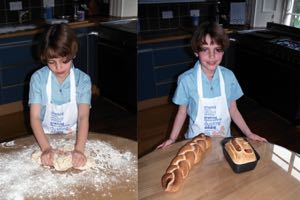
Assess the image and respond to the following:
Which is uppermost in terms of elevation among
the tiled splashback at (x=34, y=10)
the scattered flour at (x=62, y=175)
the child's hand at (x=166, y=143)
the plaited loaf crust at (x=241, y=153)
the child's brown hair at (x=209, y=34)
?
the tiled splashback at (x=34, y=10)

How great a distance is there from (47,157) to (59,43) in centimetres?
20

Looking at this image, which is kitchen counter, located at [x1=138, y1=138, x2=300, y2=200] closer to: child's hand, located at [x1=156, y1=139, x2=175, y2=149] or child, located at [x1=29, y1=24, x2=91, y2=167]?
child's hand, located at [x1=156, y1=139, x2=175, y2=149]

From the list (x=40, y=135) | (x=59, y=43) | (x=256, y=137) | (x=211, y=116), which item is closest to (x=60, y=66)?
(x=59, y=43)

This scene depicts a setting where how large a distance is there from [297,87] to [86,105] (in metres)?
0.38

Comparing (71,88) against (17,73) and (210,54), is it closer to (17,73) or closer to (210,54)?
(17,73)

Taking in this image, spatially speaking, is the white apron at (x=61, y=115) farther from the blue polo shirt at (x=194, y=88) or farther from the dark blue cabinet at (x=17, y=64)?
the blue polo shirt at (x=194, y=88)

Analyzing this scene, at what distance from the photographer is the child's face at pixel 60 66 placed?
0.46 metres

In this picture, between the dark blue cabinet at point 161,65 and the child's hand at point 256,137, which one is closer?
the dark blue cabinet at point 161,65

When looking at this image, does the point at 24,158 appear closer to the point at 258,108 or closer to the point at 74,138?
the point at 74,138

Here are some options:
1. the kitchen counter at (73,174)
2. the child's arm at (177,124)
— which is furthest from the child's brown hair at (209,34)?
the kitchen counter at (73,174)

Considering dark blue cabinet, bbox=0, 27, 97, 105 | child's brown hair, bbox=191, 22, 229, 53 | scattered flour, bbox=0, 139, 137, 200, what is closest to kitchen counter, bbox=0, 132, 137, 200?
scattered flour, bbox=0, 139, 137, 200

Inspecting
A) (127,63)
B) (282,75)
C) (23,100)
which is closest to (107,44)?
(127,63)

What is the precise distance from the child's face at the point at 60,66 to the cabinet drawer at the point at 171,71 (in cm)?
15

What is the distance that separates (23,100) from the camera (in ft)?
1.77
